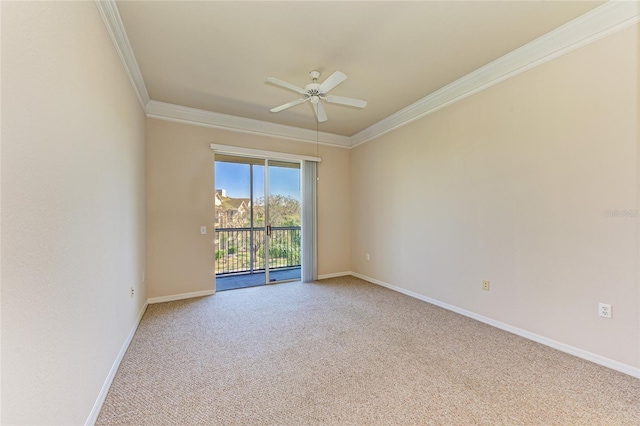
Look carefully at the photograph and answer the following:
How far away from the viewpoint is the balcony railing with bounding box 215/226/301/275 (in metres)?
5.19

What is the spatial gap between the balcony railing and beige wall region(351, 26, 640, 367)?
2.48 meters

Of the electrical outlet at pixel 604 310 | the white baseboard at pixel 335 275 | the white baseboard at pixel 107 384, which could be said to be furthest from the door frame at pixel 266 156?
the electrical outlet at pixel 604 310

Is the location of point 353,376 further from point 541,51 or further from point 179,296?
point 541,51

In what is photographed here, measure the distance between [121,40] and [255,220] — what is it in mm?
3254

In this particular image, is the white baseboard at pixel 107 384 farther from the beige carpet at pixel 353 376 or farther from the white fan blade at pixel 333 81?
the white fan blade at pixel 333 81

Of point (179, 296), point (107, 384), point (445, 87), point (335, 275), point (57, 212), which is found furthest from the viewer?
point (335, 275)

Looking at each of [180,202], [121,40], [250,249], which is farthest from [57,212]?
[250,249]

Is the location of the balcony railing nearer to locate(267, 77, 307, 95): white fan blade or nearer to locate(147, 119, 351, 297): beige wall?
locate(147, 119, 351, 297): beige wall

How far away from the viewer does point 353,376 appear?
6.59 feet

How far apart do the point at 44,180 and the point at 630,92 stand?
143 inches

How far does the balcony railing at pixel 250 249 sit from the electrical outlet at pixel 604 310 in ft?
13.2

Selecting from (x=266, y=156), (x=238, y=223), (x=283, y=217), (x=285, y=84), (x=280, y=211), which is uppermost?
(x=285, y=84)

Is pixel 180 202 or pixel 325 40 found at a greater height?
pixel 325 40

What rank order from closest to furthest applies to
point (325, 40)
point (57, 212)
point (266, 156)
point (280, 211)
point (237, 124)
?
point (57, 212), point (325, 40), point (237, 124), point (266, 156), point (280, 211)
